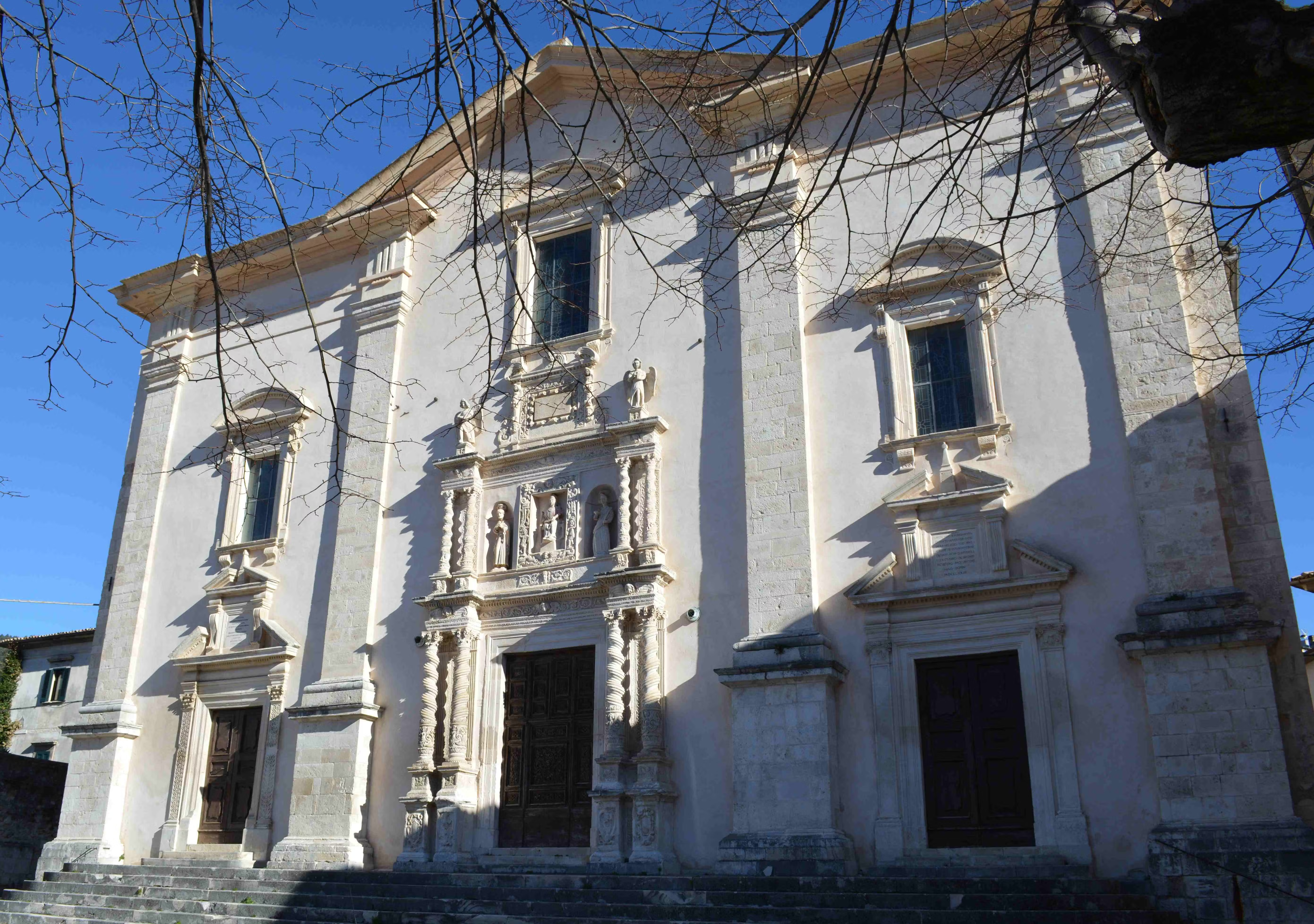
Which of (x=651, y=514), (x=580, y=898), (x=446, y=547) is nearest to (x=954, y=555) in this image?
(x=651, y=514)

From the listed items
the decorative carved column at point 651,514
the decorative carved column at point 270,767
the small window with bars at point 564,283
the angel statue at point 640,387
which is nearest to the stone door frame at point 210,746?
the decorative carved column at point 270,767

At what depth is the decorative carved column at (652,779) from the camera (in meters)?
12.4

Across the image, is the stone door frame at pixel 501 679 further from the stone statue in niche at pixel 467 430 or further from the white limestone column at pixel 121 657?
the white limestone column at pixel 121 657

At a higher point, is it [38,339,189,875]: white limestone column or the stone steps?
[38,339,189,875]: white limestone column

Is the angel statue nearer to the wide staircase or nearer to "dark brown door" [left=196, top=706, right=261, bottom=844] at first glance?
the wide staircase

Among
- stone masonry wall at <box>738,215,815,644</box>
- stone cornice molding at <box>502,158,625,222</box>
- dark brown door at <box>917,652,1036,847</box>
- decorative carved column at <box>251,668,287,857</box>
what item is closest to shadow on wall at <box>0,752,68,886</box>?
decorative carved column at <box>251,668,287,857</box>

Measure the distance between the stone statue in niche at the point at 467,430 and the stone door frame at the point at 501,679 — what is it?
2397 millimetres

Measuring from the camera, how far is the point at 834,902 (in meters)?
10.3

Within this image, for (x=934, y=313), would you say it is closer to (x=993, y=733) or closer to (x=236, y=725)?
(x=993, y=733)

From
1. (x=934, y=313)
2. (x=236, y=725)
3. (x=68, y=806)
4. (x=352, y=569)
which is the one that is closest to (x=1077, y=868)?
(x=934, y=313)

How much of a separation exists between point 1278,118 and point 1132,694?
7.91 m

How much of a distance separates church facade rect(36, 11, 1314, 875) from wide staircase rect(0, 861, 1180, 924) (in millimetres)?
671

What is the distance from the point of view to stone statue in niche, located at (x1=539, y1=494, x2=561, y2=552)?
48.1 ft

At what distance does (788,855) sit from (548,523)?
211 inches
